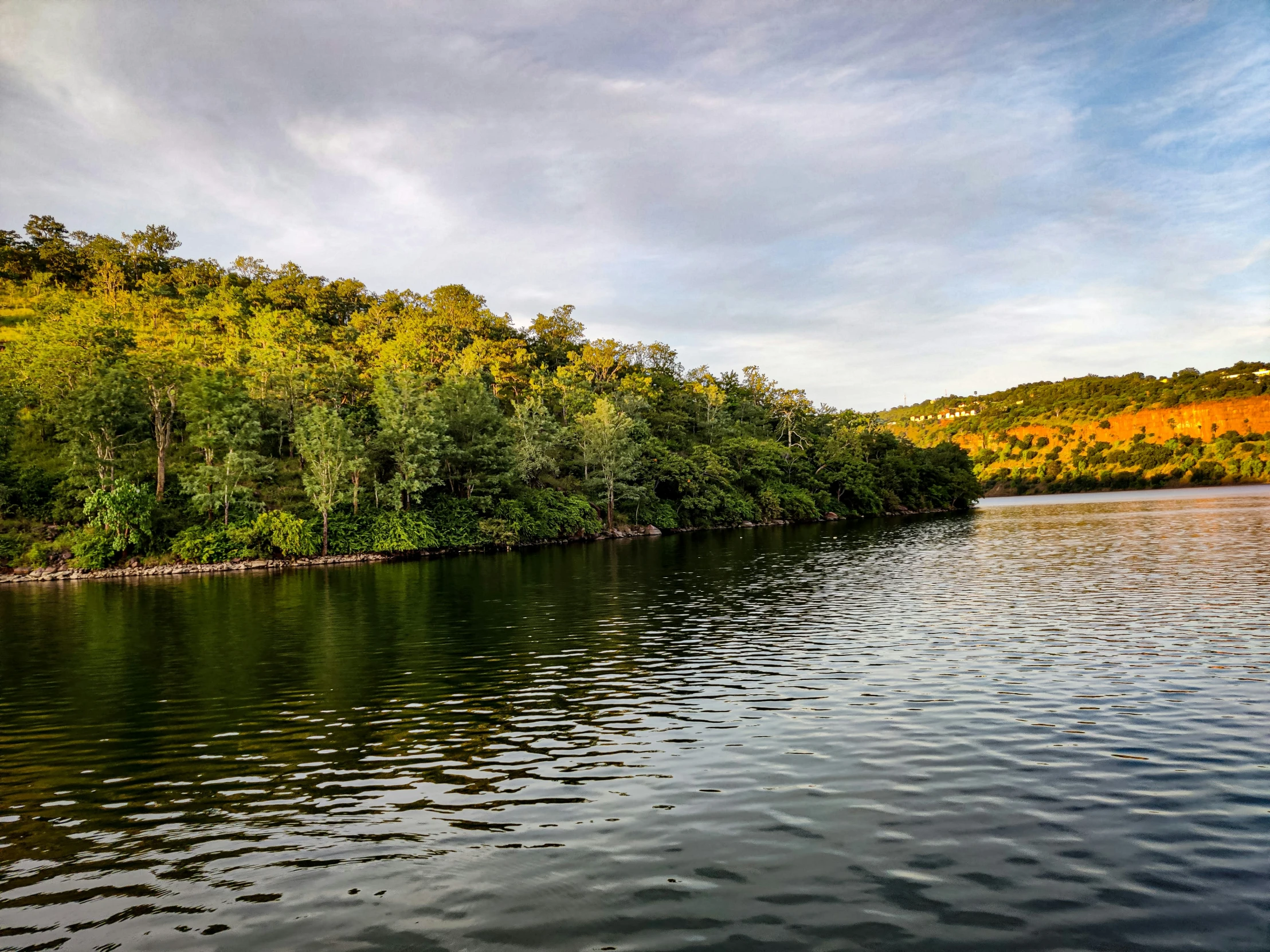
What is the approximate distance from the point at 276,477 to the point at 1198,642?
248 feet

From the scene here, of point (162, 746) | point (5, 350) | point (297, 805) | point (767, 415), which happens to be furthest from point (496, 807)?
point (767, 415)

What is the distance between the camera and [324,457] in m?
67.8

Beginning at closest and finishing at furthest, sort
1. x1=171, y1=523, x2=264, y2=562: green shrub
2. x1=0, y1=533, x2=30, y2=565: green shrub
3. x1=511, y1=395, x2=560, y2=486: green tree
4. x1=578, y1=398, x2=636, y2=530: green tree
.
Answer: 1. x1=0, y1=533, x2=30, y2=565: green shrub
2. x1=171, y1=523, x2=264, y2=562: green shrub
3. x1=511, y1=395, x2=560, y2=486: green tree
4. x1=578, y1=398, x2=636, y2=530: green tree

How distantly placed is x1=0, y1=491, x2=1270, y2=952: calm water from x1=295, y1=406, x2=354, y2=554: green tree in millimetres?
38519

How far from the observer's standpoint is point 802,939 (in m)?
7.26

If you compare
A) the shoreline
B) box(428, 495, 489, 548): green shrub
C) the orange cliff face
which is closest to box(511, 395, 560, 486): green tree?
box(428, 495, 489, 548): green shrub

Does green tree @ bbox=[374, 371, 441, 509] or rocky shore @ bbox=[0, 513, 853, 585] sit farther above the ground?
green tree @ bbox=[374, 371, 441, 509]

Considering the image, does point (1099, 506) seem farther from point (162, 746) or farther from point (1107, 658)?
point (162, 746)

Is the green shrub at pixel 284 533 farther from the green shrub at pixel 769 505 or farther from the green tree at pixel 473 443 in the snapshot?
the green shrub at pixel 769 505

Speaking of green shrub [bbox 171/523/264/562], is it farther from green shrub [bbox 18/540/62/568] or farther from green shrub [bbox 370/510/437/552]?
green shrub [bbox 370/510/437/552]

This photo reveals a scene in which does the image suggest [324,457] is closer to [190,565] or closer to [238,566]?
[238,566]

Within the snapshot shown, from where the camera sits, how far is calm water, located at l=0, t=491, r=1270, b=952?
781 centimetres

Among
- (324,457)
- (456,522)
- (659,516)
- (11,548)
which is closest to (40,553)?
(11,548)

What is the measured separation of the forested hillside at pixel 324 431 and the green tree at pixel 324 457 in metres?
0.24
